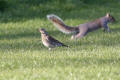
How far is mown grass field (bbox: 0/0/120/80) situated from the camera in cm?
831

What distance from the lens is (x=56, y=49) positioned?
12.1 meters

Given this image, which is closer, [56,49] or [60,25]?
[56,49]

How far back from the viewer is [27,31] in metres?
17.1

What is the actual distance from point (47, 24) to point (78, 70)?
10571 millimetres

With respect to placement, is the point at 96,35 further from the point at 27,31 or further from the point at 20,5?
the point at 20,5

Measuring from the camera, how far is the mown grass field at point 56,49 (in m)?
8.31

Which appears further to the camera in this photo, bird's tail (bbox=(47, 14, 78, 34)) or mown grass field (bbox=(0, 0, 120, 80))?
bird's tail (bbox=(47, 14, 78, 34))

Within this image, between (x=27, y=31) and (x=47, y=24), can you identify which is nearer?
(x=27, y=31)

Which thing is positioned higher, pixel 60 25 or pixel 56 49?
pixel 56 49

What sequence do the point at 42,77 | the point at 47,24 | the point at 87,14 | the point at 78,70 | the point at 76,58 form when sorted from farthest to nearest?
the point at 87,14 < the point at 47,24 < the point at 76,58 < the point at 78,70 < the point at 42,77

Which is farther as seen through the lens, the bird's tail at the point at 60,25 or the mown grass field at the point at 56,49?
the bird's tail at the point at 60,25

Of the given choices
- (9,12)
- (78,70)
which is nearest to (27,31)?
(9,12)

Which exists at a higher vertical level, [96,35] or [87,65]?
[87,65]

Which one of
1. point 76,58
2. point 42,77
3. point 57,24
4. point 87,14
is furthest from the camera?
point 87,14
